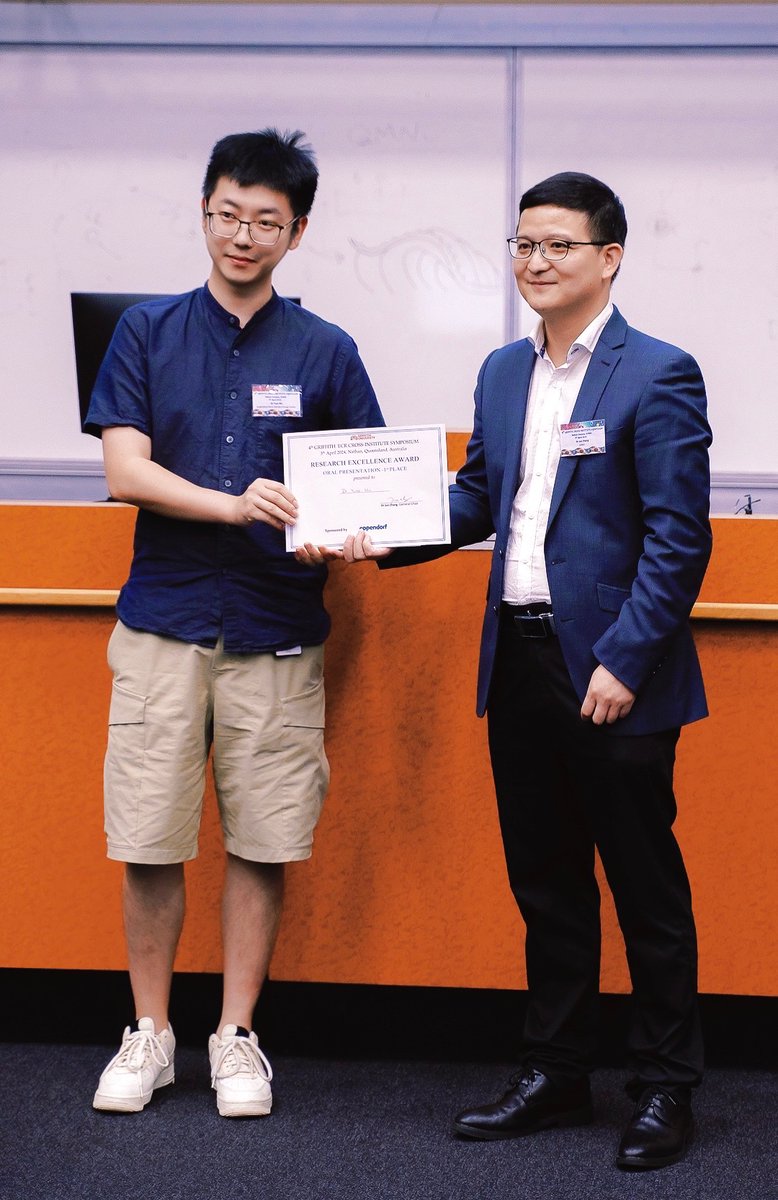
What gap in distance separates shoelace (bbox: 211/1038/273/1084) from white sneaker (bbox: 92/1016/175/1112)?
9 cm

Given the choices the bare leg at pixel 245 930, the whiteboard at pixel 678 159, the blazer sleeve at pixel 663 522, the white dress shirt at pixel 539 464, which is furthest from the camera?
the whiteboard at pixel 678 159

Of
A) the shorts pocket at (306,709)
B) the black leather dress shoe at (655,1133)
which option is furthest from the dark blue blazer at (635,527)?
the black leather dress shoe at (655,1133)

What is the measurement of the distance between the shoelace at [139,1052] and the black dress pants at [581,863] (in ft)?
2.01

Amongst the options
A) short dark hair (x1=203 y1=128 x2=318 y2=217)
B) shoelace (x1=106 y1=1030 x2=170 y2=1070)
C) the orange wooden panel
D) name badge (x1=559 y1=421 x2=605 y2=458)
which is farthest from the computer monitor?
shoelace (x1=106 y1=1030 x2=170 y2=1070)

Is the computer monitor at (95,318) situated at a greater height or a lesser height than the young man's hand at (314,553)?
greater

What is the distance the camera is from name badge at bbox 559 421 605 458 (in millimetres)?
1586

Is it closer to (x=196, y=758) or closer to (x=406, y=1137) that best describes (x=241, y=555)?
(x=196, y=758)

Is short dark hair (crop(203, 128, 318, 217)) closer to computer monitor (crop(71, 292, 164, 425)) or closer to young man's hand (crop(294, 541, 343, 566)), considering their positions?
young man's hand (crop(294, 541, 343, 566))

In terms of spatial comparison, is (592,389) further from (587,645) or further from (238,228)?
(238,228)

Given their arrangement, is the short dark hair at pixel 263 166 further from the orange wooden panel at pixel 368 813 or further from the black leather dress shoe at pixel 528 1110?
the black leather dress shoe at pixel 528 1110

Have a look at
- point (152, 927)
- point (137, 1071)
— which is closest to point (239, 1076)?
point (137, 1071)

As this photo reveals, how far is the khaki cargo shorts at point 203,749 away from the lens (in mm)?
1793

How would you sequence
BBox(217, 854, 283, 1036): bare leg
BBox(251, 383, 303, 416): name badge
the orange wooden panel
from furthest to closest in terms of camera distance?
the orange wooden panel
BBox(217, 854, 283, 1036): bare leg
BBox(251, 383, 303, 416): name badge

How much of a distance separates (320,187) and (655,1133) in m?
3.12
